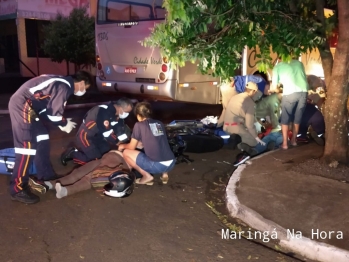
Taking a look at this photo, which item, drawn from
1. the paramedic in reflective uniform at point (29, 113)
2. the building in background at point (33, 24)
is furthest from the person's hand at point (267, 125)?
the building in background at point (33, 24)

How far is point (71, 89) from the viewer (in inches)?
209

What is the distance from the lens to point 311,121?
26.4 feet

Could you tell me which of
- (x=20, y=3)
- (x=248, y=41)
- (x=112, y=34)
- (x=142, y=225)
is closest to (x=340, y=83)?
(x=248, y=41)

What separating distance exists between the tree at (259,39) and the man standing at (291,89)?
66cm

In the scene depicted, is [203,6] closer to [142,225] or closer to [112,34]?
[142,225]

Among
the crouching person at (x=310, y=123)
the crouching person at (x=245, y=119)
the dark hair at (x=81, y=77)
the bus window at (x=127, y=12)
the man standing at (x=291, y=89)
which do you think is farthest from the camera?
the bus window at (x=127, y=12)

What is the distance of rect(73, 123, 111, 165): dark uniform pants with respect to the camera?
6234 millimetres

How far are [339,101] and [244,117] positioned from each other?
1.76 m

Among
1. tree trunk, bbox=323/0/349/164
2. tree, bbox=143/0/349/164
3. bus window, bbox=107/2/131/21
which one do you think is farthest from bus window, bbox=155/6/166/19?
tree trunk, bbox=323/0/349/164

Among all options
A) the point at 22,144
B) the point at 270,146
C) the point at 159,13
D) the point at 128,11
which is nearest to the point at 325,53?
the point at 270,146

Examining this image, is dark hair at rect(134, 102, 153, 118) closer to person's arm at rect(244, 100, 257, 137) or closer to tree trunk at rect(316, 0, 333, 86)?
person's arm at rect(244, 100, 257, 137)

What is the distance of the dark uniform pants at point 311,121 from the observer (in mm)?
8023

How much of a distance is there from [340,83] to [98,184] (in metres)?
3.60

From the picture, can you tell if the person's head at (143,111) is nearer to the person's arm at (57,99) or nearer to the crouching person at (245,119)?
the person's arm at (57,99)
